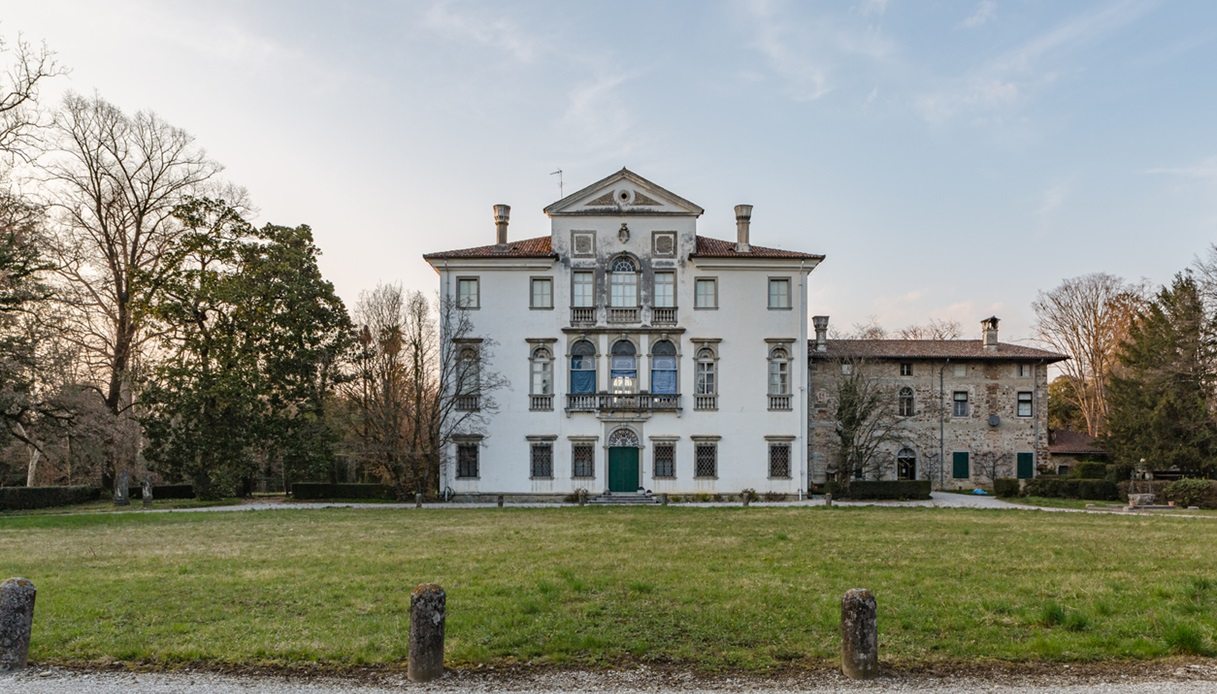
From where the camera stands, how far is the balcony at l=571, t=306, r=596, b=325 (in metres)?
36.4

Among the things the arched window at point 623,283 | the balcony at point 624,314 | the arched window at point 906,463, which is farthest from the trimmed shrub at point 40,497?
the arched window at point 906,463

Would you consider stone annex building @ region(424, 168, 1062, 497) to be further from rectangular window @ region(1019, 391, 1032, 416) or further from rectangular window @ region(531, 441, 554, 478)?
rectangular window @ region(1019, 391, 1032, 416)

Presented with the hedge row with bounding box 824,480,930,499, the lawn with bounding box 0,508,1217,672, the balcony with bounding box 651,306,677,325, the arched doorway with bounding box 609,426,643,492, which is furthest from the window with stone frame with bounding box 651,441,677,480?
the lawn with bounding box 0,508,1217,672

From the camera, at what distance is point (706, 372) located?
3666 centimetres

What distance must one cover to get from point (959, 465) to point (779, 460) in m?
10.6

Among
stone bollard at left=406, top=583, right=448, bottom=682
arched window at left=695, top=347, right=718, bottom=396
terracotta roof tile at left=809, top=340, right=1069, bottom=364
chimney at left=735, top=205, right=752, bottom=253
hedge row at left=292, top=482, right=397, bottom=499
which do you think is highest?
chimney at left=735, top=205, right=752, bottom=253

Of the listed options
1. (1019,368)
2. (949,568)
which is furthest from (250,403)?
(1019,368)

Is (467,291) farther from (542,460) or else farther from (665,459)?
(665,459)

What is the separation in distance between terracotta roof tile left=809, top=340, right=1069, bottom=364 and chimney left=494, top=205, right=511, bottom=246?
14838 millimetres

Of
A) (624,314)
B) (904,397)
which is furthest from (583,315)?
(904,397)

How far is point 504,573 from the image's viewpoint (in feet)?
42.7

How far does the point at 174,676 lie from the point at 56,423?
2415cm

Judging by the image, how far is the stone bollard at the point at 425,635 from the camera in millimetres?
7641

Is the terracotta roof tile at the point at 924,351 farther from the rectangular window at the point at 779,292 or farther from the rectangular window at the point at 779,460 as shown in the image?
the rectangular window at the point at 779,460
